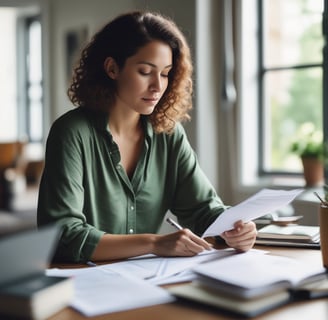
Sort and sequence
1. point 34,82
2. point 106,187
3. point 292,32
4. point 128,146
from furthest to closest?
point 34,82, point 292,32, point 128,146, point 106,187

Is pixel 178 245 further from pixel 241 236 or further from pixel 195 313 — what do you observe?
pixel 195 313

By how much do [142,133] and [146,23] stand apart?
0.37 metres

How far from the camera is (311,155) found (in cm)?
298

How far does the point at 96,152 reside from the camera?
179 centimetres

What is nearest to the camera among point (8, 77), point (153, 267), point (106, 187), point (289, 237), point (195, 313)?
point (195, 313)

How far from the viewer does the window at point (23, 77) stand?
7.38m

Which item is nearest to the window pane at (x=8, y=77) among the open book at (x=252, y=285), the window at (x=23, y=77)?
the window at (x=23, y=77)

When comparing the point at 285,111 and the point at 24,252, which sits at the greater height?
the point at 285,111

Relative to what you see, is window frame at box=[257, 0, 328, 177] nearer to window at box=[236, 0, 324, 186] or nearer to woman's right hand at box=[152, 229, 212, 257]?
window at box=[236, 0, 324, 186]

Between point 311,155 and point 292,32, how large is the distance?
32.3 inches

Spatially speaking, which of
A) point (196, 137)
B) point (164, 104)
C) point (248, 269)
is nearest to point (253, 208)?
point (248, 269)

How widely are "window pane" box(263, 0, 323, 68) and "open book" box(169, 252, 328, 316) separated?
7.23 feet

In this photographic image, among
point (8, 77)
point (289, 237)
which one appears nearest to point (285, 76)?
point (289, 237)

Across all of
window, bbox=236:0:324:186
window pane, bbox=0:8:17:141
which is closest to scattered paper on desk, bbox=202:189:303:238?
window, bbox=236:0:324:186
